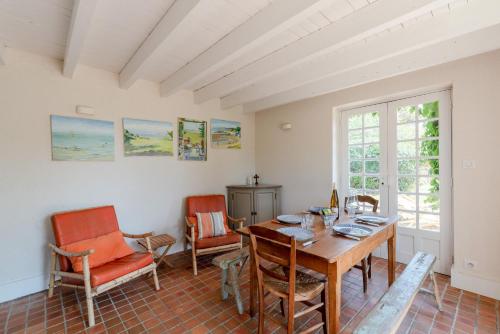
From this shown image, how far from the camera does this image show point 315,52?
2.12m

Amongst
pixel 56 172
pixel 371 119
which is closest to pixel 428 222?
pixel 371 119

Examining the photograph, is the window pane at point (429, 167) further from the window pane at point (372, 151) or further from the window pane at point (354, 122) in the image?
the window pane at point (354, 122)

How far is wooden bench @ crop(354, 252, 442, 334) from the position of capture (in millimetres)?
1358

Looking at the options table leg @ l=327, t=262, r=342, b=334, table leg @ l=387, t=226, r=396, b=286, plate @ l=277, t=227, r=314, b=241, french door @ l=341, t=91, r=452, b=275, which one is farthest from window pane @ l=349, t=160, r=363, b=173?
table leg @ l=327, t=262, r=342, b=334

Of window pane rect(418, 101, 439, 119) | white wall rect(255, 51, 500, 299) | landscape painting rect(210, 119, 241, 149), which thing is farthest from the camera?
landscape painting rect(210, 119, 241, 149)

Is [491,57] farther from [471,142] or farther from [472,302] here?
[472,302]

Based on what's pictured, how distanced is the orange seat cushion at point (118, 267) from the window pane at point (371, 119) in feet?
10.9

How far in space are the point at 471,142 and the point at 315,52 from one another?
1.91 meters

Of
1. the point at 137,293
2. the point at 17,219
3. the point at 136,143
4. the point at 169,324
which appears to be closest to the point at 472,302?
the point at 169,324

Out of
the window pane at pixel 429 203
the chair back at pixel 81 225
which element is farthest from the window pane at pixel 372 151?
the chair back at pixel 81 225

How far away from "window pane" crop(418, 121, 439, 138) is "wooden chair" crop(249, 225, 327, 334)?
Answer: 2.34m

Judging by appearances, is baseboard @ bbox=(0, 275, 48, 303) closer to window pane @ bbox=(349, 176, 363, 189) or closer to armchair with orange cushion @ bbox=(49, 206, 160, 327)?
armchair with orange cushion @ bbox=(49, 206, 160, 327)

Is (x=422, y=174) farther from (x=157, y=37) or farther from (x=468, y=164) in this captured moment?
(x=157, y=37)

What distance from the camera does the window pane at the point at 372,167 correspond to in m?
3.30
